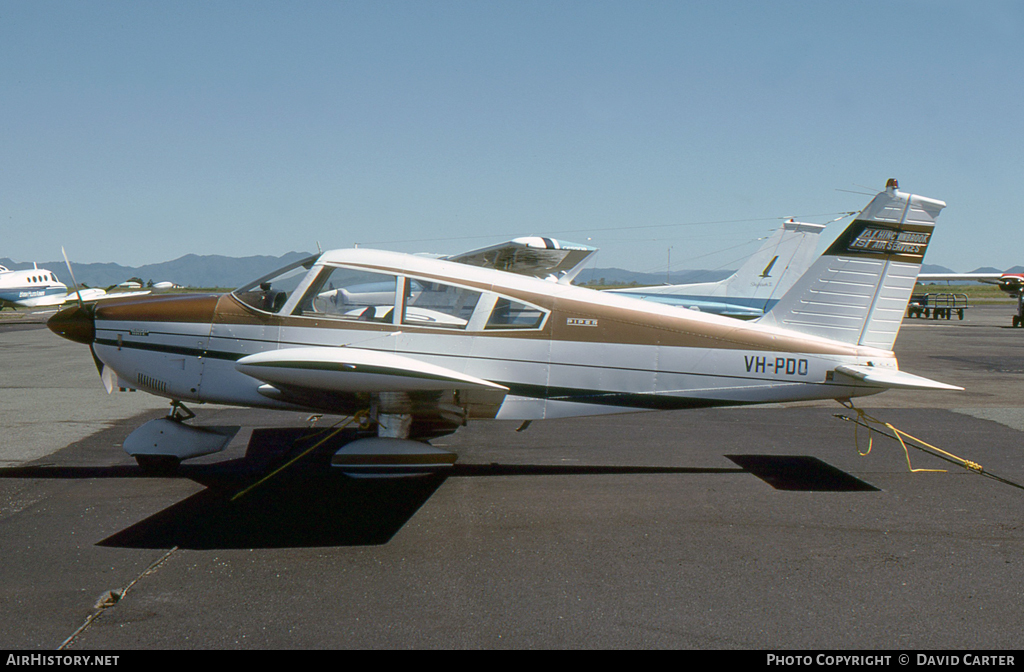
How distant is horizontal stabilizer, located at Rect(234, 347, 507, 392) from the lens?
5.00 metres

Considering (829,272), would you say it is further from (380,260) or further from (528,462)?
(380,260)

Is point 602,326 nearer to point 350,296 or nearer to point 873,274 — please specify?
point 350,296

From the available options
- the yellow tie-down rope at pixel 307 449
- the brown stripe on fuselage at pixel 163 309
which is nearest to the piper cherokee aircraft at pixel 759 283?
the yellow tie-down rope at pixel 307 449

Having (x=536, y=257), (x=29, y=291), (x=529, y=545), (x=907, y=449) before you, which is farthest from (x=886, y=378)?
(x=29, y=291)

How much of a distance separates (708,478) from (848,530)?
1.55 metres

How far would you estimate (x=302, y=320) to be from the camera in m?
6.07

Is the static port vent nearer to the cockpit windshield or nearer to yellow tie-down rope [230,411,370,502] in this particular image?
the cockpit windshield

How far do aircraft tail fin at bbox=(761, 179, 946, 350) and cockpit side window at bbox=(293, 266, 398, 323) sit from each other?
3747 millimetres

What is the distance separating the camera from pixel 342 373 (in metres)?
5.03

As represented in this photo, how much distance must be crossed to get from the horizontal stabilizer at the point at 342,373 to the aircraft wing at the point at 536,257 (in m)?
8.14

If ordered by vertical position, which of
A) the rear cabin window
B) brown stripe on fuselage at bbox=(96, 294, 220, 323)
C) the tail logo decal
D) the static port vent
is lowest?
the static port vent

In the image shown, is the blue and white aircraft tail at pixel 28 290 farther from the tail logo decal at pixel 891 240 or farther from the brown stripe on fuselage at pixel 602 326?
the tail logo decal at pixel 891 240

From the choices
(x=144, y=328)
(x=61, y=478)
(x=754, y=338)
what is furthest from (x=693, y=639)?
(x=61, y=478)

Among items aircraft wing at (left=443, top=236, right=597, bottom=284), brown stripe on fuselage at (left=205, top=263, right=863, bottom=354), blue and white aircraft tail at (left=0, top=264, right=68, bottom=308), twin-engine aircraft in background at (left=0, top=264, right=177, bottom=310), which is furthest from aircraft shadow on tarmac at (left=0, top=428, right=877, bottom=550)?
blue and white aircraft tail at (left=0, top=264, right=68, bottom=308)
